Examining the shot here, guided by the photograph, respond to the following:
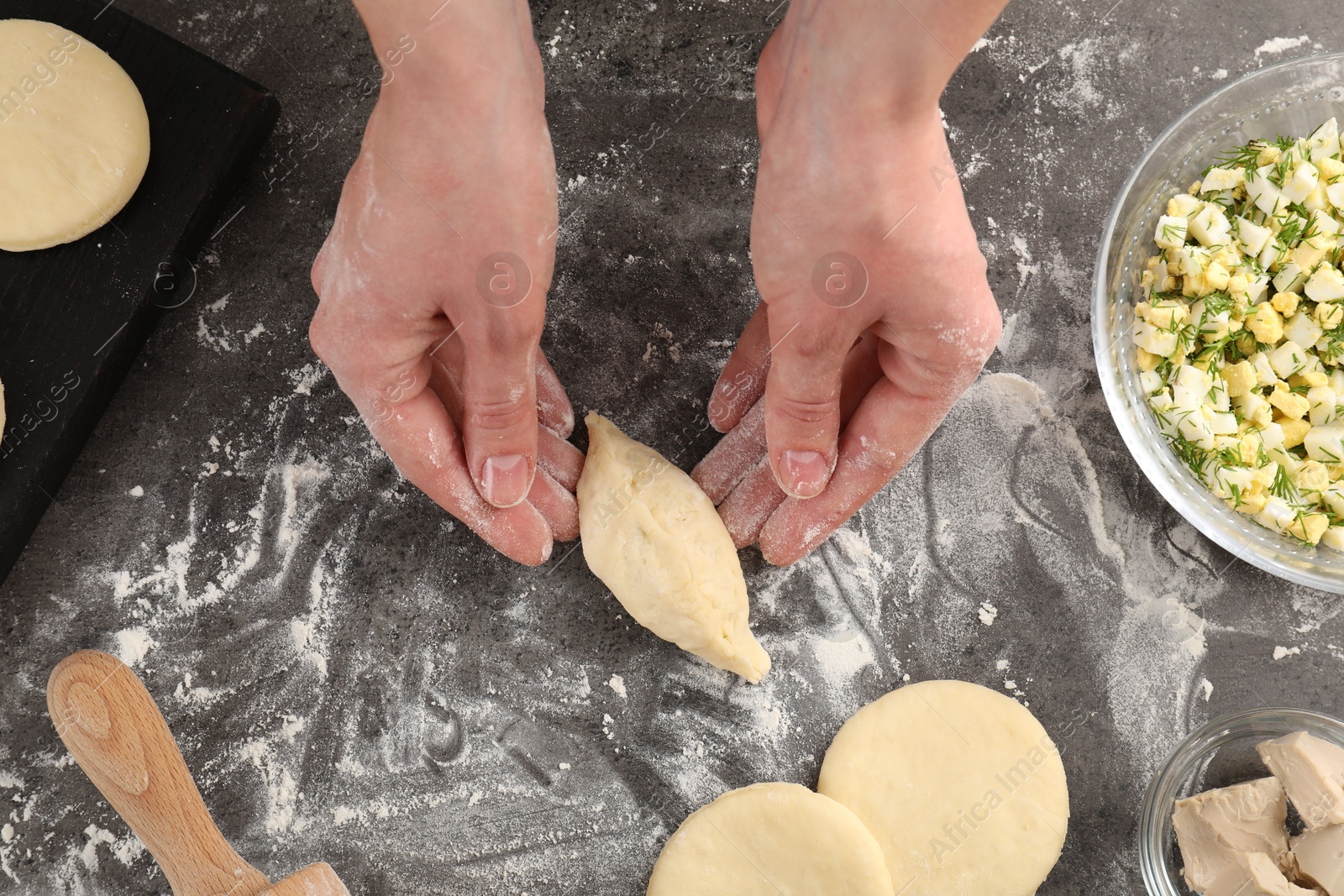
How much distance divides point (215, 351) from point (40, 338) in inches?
12.0

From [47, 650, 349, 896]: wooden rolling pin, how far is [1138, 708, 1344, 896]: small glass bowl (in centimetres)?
152

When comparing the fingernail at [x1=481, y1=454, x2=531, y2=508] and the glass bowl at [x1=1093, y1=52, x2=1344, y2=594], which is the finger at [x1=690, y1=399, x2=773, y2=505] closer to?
the fingernail at [x1=481, y1=454, x2=531, y2=508]

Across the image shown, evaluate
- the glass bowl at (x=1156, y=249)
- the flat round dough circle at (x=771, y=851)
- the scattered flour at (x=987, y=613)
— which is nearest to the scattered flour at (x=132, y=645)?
the flat round dough circle at (x=771, y=851)

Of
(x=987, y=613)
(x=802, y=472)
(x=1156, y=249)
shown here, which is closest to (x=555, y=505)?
(x=802, y=472)

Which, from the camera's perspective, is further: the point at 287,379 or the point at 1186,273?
the point at 287,379

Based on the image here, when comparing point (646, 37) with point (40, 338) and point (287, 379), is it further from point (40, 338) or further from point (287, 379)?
point (40, 338)

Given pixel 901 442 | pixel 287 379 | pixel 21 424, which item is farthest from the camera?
pixel 287 379

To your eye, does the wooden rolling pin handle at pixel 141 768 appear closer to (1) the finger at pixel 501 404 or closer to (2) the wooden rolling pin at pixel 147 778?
(2) the wooden rolling pin at pixel 147 778

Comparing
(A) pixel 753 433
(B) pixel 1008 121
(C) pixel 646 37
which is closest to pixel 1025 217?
(B) pixel 1008 121

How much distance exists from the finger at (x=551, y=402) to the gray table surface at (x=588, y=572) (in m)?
0.07

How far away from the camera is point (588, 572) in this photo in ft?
5.79

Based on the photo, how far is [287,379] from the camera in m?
1.79

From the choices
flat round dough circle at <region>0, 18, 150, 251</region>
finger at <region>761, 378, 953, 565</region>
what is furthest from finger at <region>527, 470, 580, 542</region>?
flat round dough circle at <region>0, 18, 150, 251</region>

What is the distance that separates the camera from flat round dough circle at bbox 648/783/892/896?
1.58 meters
